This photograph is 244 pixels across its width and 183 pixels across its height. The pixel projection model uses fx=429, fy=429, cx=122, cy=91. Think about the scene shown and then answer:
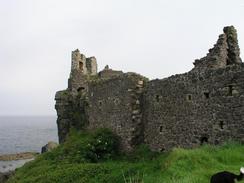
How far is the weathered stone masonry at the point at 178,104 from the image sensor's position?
863 inches

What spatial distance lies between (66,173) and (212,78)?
394 inches

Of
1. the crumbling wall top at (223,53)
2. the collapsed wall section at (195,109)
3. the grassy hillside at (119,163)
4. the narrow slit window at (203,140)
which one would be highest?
the crumbling wall top at (223,53)

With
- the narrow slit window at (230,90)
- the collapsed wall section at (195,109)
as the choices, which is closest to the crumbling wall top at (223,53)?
the collapsed wall section at (195,109)

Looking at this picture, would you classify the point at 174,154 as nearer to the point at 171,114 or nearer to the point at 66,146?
the point at 171,114

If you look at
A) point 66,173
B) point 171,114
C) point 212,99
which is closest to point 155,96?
point 171,114

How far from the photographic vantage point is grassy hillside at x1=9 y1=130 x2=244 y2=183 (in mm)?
17344

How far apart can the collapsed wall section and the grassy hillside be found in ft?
4.21

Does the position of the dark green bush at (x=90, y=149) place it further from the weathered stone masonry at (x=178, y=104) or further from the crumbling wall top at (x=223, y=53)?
the crumbling wall top at (x=223, y=53)

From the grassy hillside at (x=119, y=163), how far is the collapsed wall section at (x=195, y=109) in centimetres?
128

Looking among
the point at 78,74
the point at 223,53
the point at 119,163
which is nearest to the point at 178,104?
the point at 223,53

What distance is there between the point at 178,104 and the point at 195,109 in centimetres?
152

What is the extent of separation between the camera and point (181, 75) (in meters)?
25.0

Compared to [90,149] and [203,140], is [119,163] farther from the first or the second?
[203,140]

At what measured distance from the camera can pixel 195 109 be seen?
23844mm
